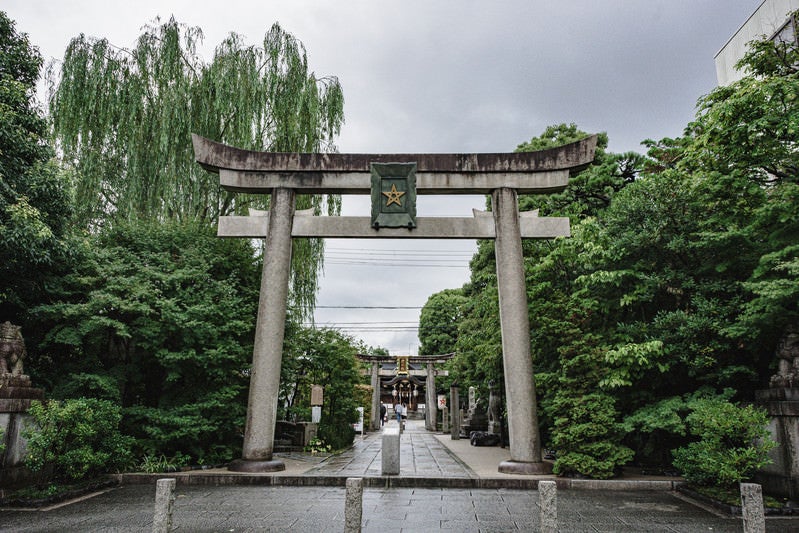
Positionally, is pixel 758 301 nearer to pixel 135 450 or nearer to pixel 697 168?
pixel 697 168

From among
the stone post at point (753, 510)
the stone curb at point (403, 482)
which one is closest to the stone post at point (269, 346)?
the stone curb at point (403, 482)

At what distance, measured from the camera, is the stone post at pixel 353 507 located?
4.63 meters

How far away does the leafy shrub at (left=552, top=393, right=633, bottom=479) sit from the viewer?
9047 mm

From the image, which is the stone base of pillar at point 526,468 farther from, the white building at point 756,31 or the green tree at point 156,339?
the white building at point 756,31

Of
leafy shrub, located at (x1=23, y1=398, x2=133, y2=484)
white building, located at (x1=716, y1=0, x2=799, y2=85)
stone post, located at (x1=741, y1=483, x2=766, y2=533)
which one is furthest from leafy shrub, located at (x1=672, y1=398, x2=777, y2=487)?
white building, located at (x1=716, y1=0, x2=799, y2=85)

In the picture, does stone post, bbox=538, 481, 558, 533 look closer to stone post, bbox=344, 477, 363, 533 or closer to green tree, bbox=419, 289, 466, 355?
stone post, bbox=344, 477, 363, 533

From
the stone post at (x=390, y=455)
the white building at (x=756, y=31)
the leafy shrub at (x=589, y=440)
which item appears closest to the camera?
the leafy shrub at (x=589, y=440)

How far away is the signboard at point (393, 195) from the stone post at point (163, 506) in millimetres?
7128

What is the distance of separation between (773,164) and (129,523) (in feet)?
37.7

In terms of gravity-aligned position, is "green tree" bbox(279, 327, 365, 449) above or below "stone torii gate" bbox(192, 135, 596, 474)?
below

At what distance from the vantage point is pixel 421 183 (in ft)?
36.8

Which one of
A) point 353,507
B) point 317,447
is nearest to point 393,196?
point 353,507

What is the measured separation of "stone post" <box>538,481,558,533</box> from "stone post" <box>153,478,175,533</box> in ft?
12.1

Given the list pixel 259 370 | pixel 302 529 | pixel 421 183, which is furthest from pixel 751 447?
pixel 259 370
